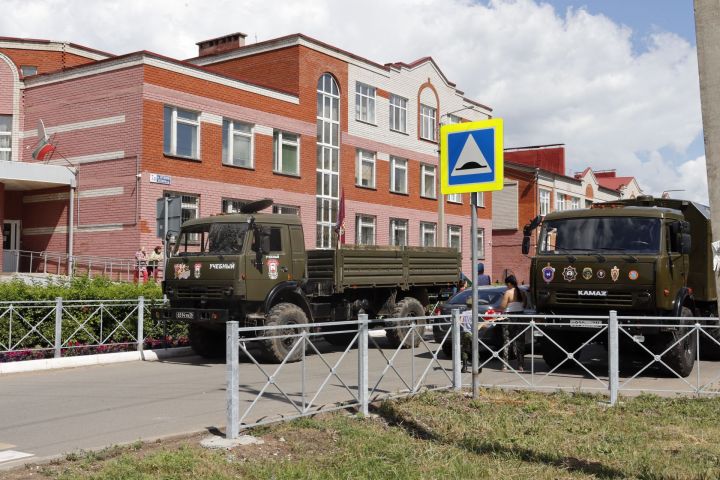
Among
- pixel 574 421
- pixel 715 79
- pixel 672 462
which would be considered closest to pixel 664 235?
pixel 574 421

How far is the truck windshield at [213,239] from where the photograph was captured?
13930mm

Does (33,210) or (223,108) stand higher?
(223,108)

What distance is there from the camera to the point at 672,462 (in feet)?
21.1

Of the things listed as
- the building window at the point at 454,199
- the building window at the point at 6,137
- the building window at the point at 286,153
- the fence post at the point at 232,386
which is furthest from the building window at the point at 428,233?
the fence post at the point at 232,386

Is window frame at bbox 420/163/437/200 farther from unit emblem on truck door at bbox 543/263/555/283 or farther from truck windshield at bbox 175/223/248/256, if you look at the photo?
unit emblem on truck door at bbox 543/263/555/283

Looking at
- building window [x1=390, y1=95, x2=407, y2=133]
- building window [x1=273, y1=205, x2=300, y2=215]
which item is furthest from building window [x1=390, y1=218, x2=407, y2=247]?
building window [x1=273, y1=205, x2=300, y2=215]

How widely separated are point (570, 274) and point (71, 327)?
902cm

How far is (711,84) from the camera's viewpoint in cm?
512

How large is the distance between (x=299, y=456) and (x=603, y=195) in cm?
6147

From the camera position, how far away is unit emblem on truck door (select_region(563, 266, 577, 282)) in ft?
41.0

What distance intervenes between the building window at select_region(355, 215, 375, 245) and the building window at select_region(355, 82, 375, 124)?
4347 mm

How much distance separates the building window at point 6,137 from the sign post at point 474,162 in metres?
24.1

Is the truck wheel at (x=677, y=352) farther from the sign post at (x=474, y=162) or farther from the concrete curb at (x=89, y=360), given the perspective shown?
the concrete curb at (x=89, y=360)

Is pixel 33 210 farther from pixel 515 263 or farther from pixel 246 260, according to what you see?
pixel 515 263
